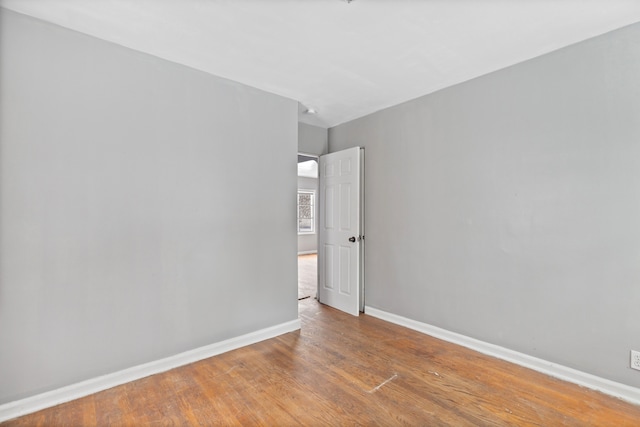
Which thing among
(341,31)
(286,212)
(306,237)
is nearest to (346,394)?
(286,212)

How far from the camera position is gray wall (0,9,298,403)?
1.95 meters

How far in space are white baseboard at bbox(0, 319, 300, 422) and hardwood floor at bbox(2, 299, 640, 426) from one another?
0.17 ft

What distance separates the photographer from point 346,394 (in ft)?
7.00

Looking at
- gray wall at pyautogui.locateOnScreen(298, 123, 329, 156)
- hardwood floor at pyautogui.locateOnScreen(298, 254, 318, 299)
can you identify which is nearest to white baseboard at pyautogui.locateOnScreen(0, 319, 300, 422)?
hardwood floor at pyautogui.locateOnScreen(298, 254, 318, 299)

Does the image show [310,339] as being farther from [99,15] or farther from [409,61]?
[99,15]

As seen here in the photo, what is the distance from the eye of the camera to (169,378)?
235 cm

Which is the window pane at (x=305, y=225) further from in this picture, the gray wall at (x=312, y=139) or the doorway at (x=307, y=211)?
the gray wall at (x=312, y=139)

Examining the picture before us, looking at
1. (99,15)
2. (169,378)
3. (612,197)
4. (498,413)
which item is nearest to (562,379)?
(498,413)

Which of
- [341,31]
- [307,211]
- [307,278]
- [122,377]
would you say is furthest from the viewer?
[307,211]

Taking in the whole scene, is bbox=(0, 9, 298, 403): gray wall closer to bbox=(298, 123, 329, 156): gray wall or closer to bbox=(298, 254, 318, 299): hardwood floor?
bbox=(298, 123, 329, 156): gray wall

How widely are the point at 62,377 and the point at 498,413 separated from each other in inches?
114

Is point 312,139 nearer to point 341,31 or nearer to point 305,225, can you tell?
point 341,31

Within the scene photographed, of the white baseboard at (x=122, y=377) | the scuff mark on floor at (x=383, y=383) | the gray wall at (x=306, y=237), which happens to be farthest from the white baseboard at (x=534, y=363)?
the gray wall at (x=306, y=237)

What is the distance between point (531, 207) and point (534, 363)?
127 centimetres
